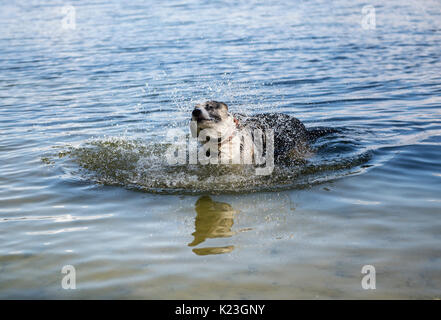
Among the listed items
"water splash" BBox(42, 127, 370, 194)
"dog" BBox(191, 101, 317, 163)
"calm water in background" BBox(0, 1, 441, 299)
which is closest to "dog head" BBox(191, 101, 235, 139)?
"dog" BBox(191, 101, 317, 163)

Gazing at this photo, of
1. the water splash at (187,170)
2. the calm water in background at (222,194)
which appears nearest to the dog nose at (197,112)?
the water splash at (187,170)

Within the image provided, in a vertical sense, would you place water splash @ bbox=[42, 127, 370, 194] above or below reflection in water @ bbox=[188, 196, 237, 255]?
above

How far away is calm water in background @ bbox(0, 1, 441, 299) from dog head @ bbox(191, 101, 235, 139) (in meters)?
0.93

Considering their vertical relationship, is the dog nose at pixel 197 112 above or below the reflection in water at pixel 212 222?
above

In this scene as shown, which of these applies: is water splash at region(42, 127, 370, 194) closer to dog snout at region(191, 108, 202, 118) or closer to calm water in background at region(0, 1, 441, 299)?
calm water in background at region(0, 1, 441, 299)

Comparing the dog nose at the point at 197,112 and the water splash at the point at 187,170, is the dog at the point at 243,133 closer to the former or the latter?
the dog nose at the point at 197,112

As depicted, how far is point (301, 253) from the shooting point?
181 inches

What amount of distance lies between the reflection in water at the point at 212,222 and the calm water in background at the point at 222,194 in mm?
22

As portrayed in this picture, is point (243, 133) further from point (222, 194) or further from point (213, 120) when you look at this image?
point (222, 194)

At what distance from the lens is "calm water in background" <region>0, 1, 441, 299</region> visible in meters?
4.30

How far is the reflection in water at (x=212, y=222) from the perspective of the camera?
4.78 m

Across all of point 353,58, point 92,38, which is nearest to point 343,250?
point 353,58

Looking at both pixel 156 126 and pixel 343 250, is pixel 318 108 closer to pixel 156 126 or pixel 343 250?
pixel 156 126
